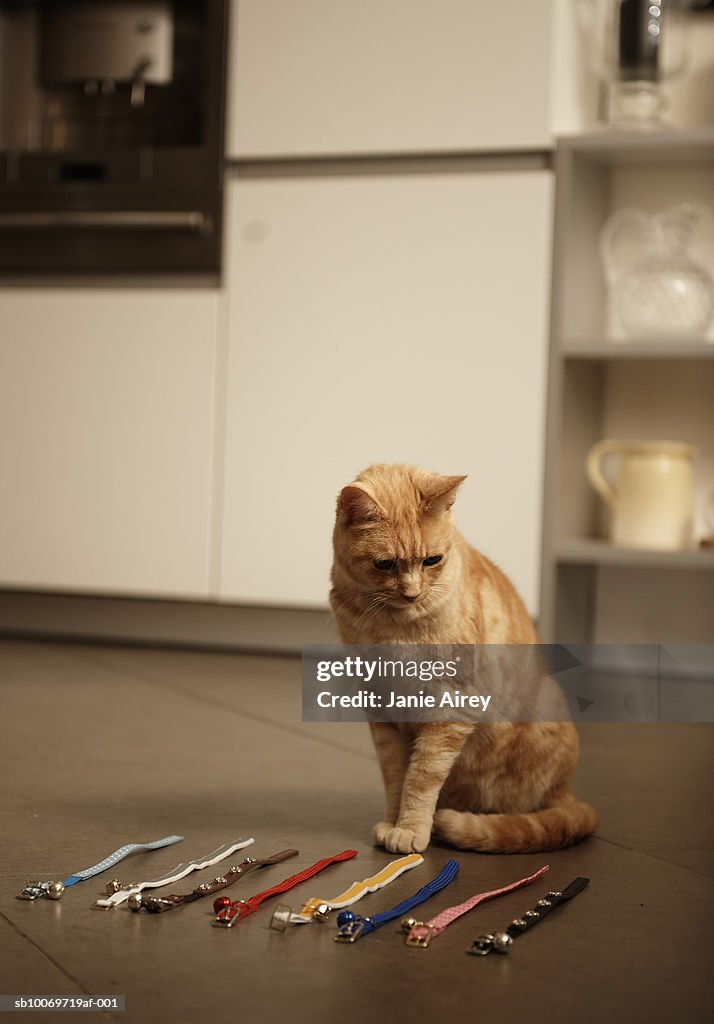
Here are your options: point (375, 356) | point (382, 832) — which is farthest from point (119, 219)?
point (382, 832)

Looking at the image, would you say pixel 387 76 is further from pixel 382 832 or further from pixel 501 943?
pixel 501 943

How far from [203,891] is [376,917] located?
0.59 feet

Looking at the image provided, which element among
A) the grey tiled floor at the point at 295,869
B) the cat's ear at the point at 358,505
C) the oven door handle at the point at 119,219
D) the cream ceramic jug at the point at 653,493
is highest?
the oven door handle at the point at 119,219

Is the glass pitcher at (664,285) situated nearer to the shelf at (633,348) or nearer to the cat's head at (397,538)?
the shelf at (633,348)

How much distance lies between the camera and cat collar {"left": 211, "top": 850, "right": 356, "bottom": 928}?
115 cm

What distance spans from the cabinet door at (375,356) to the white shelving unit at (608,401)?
51 mm

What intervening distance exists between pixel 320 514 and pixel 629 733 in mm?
901

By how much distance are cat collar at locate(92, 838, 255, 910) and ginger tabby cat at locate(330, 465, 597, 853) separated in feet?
0.53

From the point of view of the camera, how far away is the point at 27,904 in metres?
1.18

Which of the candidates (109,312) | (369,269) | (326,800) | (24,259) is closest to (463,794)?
(326,800)

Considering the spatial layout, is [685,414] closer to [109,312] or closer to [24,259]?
[109,312]

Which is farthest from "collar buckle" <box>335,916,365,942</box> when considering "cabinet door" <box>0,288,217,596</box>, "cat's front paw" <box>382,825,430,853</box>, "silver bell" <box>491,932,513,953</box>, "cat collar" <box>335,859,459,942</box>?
"cabinet door" <box>0,288,217,596</box>

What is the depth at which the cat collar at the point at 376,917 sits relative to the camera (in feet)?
3.65

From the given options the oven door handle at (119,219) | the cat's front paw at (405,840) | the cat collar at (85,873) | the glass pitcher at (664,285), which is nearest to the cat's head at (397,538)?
the cat's front paw at (405,840)
